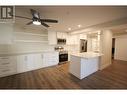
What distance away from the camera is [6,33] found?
12.5 feet

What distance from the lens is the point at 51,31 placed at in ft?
18.3

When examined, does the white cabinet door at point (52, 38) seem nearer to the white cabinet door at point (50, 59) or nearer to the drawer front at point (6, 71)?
the white cabinet door at point (50, 59)

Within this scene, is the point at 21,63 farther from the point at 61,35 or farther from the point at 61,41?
the point at 61,35

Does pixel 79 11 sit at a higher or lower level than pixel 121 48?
higher

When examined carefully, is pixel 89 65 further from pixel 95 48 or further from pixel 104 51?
pixel 95 48

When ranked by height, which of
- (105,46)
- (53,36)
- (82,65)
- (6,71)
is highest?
(53,36)

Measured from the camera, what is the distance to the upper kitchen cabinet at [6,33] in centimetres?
365

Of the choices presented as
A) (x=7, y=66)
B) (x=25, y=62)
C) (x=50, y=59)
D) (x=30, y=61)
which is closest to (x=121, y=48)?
(x=50, y=59)

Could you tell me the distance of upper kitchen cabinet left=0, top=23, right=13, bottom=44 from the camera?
365 cm

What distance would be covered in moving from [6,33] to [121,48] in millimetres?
7547

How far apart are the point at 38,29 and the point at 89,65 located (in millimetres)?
3172

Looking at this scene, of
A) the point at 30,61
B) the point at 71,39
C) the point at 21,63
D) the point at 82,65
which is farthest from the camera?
the point at 71,39

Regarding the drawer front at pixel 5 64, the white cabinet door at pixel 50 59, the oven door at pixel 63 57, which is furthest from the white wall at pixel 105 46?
the drawer front at pixel 5 64
